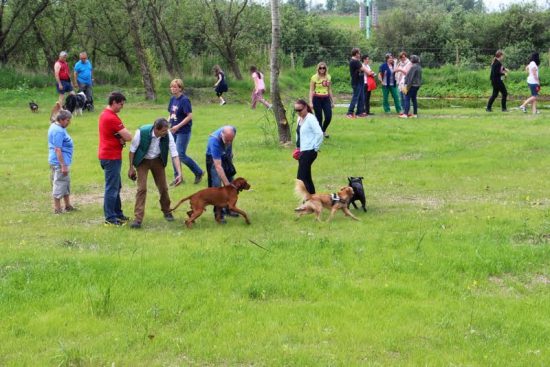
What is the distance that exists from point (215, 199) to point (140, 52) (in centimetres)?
1816

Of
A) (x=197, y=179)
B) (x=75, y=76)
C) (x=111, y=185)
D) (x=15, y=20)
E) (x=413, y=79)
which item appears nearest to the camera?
(x=111, y=185)

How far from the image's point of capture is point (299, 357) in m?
5.31

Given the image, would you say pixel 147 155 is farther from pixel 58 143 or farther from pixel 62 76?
pixel 62 76

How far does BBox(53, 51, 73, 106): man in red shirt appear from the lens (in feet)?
69.2

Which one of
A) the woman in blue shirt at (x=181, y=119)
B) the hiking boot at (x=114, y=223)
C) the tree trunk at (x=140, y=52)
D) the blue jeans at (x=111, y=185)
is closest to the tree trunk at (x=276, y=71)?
the woman in blue shirt at (x=181, y=119)

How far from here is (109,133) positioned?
958 centimetres

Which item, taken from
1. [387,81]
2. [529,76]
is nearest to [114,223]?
[387,81]

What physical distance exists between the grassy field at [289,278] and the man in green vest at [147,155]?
0.48 meters

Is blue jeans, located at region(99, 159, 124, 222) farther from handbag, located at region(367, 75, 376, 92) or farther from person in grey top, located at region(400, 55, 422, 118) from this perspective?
handbag, located at region(367, 75, 376, 92)

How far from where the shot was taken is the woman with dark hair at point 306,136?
1038 centimetres

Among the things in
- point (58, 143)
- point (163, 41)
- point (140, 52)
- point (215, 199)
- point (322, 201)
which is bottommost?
point (322, 201)

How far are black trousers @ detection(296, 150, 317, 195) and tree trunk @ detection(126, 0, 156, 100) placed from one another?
1699cm

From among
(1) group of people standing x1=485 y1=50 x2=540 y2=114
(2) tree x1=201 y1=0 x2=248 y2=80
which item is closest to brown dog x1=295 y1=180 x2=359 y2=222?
(1) group of people standing x1=485 y1=50 x2=540 y2=114

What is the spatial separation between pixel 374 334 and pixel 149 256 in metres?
3.11
